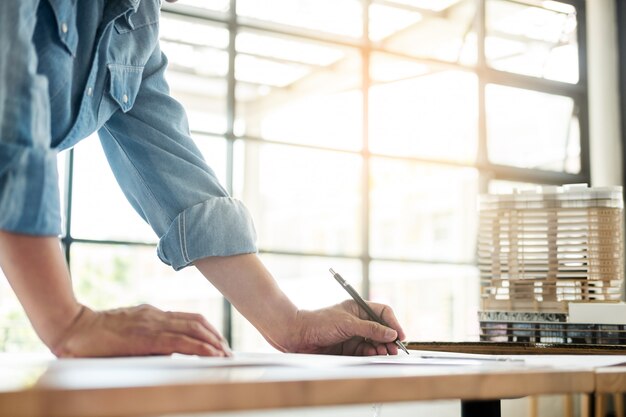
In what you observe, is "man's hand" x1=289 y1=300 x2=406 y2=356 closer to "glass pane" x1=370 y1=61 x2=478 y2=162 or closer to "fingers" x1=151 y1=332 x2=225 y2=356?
"fingers" x1=151 y1=332 x2=225 y2=356

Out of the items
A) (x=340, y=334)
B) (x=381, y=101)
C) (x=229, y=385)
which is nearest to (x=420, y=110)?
(x=381, y=101)

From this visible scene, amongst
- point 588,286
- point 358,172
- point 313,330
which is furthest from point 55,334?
point 358,172

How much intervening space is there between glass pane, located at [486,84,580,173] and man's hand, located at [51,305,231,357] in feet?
11.8

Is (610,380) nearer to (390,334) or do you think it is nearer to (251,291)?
(390,334)

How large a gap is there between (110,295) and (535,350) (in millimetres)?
12688

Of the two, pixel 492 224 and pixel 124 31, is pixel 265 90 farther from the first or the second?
pixel 124 31

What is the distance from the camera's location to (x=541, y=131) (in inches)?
170

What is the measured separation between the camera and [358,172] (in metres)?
3.67

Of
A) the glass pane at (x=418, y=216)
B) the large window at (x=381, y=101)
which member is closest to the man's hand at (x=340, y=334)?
the large window at (x=381, y=101)

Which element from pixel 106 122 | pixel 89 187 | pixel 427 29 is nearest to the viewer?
pixel 106 122

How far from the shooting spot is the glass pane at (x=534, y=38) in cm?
413

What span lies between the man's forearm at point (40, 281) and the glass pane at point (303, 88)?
2.57 meters

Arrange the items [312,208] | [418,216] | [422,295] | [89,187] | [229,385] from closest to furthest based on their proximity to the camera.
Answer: [229,385] < [89,187] < [422,295] < [418,216] < [312,208]

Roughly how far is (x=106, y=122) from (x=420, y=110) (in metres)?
3.38
